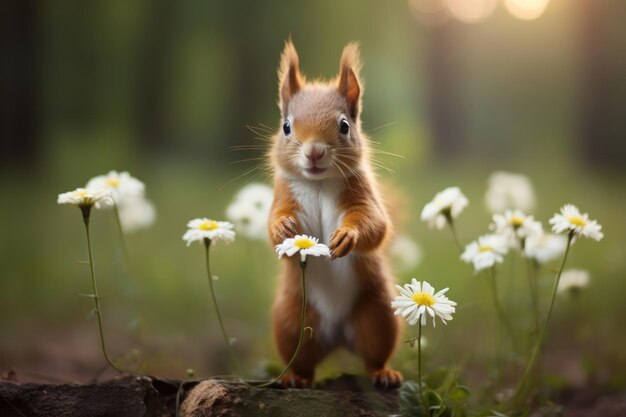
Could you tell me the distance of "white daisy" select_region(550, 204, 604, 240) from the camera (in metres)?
1.33

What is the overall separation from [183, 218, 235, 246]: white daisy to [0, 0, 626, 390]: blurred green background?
1476mm

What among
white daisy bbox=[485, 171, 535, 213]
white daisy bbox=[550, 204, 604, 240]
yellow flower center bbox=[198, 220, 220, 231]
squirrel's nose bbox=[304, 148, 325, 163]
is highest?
white daisy bbox=[485, 171, 535, 213]

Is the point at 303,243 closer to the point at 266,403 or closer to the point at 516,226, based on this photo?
the point at 266,403

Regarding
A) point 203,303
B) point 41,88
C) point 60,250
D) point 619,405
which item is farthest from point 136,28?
point 619,405

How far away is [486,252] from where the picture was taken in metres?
1.48

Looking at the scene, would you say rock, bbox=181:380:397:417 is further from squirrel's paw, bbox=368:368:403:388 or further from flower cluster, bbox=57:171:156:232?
flower cluster, bbox=57:171:156:232

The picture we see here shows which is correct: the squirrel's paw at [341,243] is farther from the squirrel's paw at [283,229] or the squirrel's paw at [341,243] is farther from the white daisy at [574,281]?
the white daisy at [574,281]

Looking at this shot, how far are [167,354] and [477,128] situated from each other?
297cm

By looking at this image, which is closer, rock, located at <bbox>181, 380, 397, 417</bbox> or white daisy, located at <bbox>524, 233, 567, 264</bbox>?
rock, located at <bbox>181, 380, 397, 417</bbox>

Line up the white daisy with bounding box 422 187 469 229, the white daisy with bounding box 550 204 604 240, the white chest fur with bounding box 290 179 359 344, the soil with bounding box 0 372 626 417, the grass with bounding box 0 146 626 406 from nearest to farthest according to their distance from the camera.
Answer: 1. the soil with bounding box 0 372 626 417
2. the white daisy with bounding box 550 204 604 240
3. the white chest fur with bounding box 290 179 359 344
4. the white daisy with bounding box 422 187 469 229
5. the grass with bounding box 0 146 626 406

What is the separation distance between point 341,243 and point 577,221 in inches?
18.6

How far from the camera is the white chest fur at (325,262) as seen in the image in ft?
4.71

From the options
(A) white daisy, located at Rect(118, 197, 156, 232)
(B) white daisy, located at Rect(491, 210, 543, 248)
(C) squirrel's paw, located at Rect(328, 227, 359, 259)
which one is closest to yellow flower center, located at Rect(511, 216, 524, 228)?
(B) white daisy, located at Rect(491, 210, 543, 248)

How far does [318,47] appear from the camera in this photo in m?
3.90
